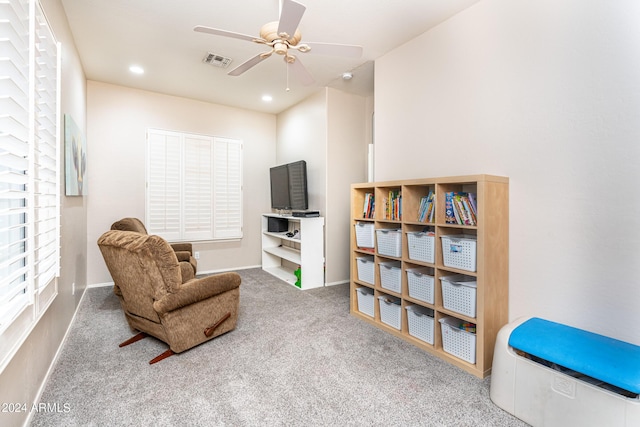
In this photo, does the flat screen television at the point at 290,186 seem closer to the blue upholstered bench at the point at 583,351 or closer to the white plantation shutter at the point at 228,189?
the white plantation shutter at the point at 228,189

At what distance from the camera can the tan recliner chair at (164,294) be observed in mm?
2141

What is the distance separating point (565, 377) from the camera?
1.51 m

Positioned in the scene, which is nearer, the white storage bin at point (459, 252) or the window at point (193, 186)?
the white storage bin at point (459, 252)

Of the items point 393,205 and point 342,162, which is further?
point 342,162

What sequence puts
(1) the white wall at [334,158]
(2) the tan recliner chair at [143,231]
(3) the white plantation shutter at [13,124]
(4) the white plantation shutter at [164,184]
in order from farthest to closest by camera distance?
(4) the white plantation shutter at [164,184] < (1) the white wall at [334,158] < (2) the tan recliner chair at [143,231] < (3) the white plantation shutter at [13,124]

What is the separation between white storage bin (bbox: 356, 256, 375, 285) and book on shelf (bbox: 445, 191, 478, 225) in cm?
96

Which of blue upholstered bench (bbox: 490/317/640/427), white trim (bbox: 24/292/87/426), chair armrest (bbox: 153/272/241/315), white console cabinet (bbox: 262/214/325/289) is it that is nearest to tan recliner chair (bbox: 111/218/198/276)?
white trim (bbox: 24/292/87/426)

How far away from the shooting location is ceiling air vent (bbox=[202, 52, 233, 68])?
11.0ft

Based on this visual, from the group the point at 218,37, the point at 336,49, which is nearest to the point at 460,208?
the point at 336,49

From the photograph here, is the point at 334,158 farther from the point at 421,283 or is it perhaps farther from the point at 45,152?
the point at 45,152

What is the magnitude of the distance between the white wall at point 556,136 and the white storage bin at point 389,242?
717 millimetres

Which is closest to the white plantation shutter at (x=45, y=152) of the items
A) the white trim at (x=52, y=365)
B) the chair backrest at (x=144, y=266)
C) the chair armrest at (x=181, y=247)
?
the chair backrest at (x=144, y=266)

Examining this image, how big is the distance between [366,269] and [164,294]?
1.81 metres

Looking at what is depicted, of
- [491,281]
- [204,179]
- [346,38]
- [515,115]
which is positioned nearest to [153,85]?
[204,179]
